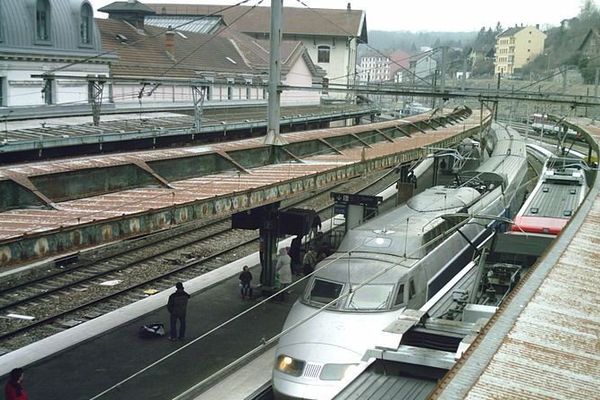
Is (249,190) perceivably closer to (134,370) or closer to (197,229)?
(134,370)

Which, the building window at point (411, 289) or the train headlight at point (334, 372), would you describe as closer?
the train headlight at point (334, 372)

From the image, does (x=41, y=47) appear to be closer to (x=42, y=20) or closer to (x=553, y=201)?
(x=42, y=20)

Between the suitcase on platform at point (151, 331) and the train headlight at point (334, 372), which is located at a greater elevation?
the train headlight at point (334, 372)

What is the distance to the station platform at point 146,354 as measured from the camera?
553 inches

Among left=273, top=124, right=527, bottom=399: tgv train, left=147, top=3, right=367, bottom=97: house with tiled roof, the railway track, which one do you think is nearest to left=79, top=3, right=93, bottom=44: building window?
the railway track

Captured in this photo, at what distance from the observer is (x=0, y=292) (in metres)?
19.5

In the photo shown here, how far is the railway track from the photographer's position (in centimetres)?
1766

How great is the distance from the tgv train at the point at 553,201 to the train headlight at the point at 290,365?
726 cm

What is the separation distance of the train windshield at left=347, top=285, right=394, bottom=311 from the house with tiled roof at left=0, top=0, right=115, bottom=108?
18377mm

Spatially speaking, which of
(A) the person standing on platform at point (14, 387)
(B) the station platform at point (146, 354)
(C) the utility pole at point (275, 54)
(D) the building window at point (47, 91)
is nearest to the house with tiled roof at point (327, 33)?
(D) the building window at point (47, 91)

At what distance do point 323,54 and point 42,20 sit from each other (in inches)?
2138

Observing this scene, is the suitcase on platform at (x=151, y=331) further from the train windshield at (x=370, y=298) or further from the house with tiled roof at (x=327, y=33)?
the house with tiled roof at (x=327, y=33)

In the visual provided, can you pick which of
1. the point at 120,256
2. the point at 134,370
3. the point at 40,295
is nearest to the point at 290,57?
the point at 120,256

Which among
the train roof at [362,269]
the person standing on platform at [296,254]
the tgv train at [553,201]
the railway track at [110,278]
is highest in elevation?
the tgv train at [553,201]
